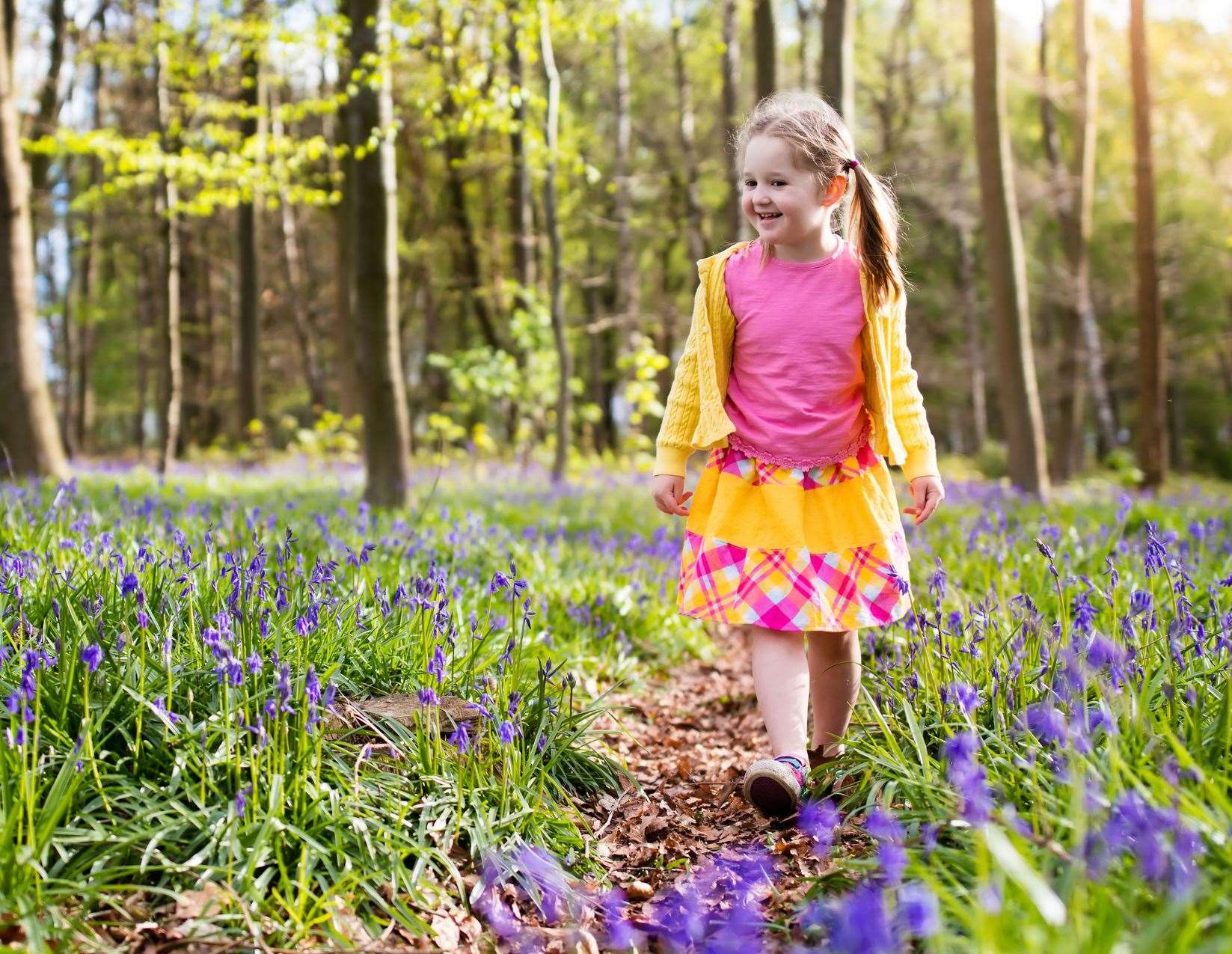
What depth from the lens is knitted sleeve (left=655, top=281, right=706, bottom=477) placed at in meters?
3.35

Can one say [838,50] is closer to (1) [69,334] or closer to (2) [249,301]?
(2) [249,301]

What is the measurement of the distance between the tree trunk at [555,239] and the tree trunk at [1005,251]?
13.8 ft

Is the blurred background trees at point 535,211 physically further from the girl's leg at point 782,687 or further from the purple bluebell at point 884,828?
the purple bluebell at point 884,828

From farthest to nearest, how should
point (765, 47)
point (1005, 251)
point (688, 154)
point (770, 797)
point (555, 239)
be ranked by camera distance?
point (688, 154), point (765, 47), point (555, 239), point (1005, 251), point (770, 797)

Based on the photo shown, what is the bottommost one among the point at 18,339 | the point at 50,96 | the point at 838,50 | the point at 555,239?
the point at 18,339

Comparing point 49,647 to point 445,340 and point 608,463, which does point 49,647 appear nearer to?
point 608,463

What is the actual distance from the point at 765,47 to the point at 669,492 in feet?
32.1

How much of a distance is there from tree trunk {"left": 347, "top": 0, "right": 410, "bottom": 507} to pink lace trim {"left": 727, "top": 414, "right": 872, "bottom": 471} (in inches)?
183

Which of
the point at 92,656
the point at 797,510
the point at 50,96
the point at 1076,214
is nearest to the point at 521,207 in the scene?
the point at 50,96

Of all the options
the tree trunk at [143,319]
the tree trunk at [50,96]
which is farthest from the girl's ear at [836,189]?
the tree trunk at [143,319]

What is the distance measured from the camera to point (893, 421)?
3.28 m

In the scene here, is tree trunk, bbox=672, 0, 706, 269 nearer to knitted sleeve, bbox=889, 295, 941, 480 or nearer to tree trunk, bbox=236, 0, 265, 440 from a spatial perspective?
tree trunk, bbox=236, 0, 265, 440

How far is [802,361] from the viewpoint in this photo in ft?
10.7

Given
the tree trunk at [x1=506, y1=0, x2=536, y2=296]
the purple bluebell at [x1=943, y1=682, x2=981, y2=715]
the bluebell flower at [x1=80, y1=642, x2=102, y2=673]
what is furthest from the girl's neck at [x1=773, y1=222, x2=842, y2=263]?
the tree trunk at [x1=506, y1=0, x2=536, y2=296]
